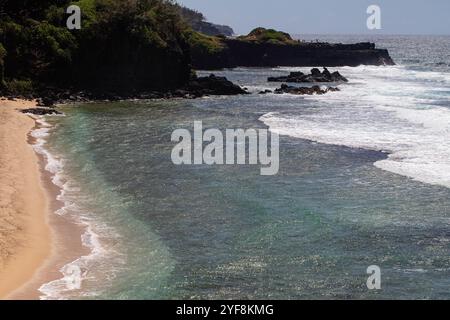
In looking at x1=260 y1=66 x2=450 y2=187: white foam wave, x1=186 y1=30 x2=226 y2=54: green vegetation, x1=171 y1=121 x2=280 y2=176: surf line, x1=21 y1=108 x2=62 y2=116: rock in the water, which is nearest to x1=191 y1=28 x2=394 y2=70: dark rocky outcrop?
x1=186 y1=30 x2=226 y2=54: green vegetation

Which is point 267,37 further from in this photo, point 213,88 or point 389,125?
point 389,125

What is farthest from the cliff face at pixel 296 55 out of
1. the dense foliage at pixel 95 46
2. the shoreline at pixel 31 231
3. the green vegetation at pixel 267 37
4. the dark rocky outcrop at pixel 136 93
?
the shoreline at pixel 31 231

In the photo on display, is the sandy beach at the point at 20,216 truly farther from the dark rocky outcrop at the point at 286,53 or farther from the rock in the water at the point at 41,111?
the dark rocky outcrop at the point at 286,53

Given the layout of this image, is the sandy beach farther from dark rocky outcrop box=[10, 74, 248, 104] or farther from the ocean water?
dark rocky outcrop box=[10, 74, 248, 104]

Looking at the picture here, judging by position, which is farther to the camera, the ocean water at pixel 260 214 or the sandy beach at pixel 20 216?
the sandy beach at pixel 20 216

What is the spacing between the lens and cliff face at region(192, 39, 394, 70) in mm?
120250

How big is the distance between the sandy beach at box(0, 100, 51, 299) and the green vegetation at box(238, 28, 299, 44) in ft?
313

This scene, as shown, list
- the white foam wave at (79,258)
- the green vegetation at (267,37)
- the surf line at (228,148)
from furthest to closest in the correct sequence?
the green vegetation at (267,37) < the surf line at (228,148) < the white foam wave at (79,258)

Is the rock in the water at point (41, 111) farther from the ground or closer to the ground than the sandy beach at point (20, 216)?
farther from the ground

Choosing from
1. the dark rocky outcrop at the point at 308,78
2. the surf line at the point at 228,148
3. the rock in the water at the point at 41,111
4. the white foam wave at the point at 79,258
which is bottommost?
the white foam wave at the point at 79,258

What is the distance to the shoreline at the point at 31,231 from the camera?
1570 centimetres

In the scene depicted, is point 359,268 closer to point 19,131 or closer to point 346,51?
point 19,131

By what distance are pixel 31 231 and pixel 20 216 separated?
160cm

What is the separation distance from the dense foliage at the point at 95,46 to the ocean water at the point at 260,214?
18.6 metres
